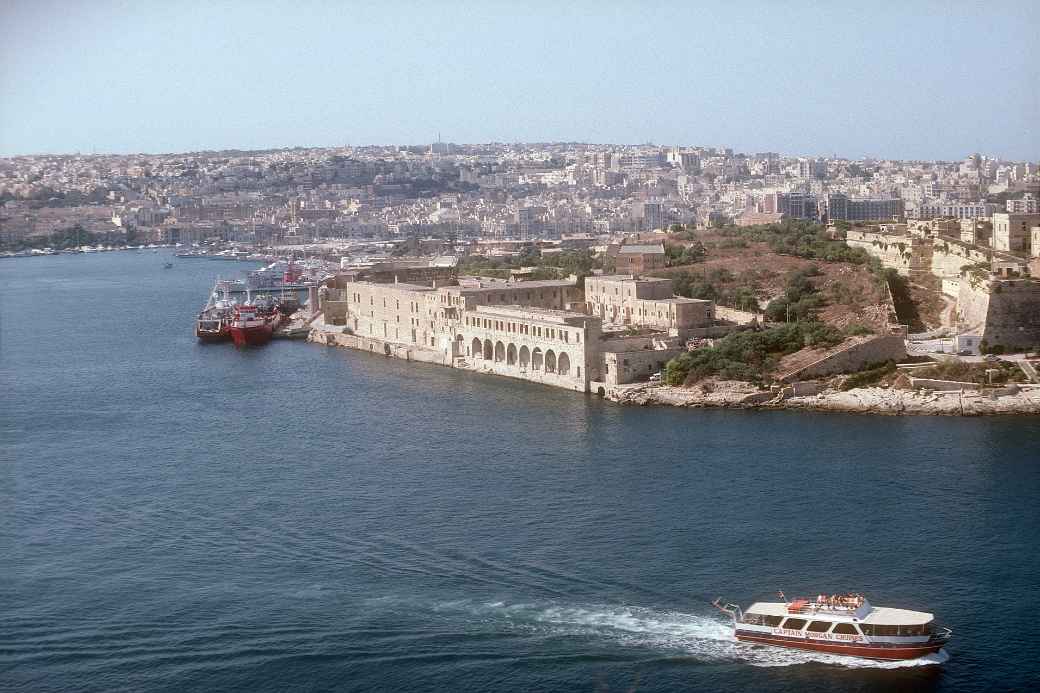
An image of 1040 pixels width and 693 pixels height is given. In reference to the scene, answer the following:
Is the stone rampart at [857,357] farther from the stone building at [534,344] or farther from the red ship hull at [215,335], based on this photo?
the red ship hull at [215,335]

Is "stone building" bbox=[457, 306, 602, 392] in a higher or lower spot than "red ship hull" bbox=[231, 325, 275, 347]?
higher

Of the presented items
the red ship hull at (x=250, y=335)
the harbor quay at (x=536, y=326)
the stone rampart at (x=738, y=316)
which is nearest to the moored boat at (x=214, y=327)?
the red ship hull at (x=250, y=335)

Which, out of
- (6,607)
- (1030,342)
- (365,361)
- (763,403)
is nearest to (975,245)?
(1030,342)

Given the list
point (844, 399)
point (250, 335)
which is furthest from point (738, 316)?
point (250, 335)

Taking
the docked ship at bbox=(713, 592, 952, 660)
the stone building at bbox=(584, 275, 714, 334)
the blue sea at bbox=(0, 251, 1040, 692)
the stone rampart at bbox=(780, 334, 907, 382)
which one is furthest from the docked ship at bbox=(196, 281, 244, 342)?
Answer: the docked ship at bbox=(713, 592, 952, 660)

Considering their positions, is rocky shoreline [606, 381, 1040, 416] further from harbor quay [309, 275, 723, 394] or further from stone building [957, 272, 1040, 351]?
stone building [957, 272, 1040, 351]
